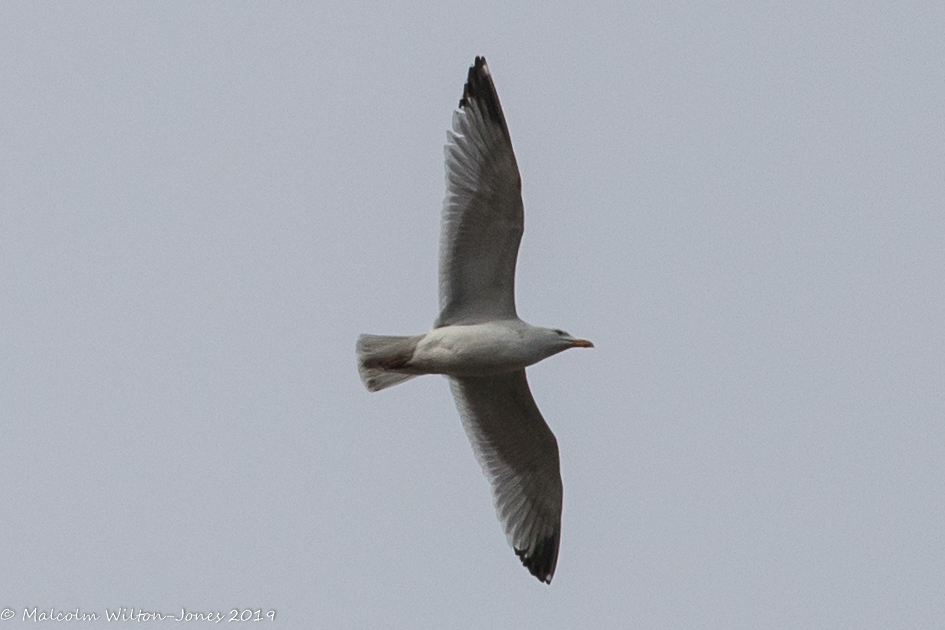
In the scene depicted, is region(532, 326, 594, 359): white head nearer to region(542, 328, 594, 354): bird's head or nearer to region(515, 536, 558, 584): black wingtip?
region(542, 328, 594, 354): bird's head

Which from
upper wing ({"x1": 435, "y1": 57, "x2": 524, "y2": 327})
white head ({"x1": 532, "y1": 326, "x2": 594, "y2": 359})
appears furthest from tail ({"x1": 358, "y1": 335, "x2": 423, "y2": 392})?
white head ({"x1": 532, "y1": 326, "x2": 594, "y2": 359})

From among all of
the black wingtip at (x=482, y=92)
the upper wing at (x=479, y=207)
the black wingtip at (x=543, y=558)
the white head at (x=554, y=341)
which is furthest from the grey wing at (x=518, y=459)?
the black wingtip at (x=482, y=92)

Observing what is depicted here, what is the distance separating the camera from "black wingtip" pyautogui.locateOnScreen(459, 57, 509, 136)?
13.4m

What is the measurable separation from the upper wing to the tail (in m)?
0.42

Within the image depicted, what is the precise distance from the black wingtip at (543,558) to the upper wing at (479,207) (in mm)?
2272

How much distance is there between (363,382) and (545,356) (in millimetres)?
1447

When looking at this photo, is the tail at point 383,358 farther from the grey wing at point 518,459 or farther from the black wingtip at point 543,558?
the black wingtip at point 543,558

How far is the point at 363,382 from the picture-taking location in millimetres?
13844

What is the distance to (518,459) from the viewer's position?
14.6m

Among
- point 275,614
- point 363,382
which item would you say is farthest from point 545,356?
point 275,614

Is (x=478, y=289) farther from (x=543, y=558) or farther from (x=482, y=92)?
(x=543, y=558)

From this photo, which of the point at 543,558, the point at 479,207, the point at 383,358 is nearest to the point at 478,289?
the point at 479,207

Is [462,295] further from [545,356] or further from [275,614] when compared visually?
[275,614]

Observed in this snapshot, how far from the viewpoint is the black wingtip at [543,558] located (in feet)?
48.6
